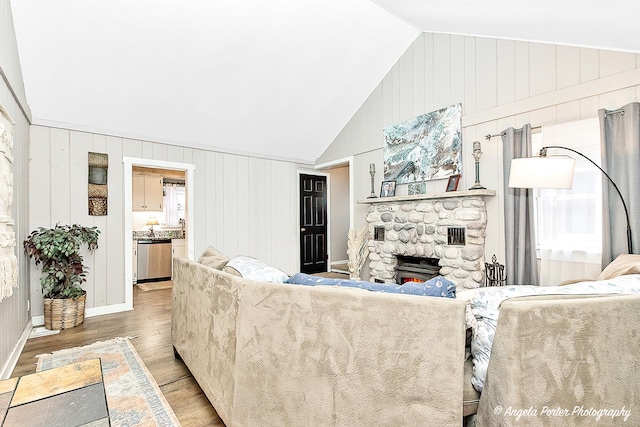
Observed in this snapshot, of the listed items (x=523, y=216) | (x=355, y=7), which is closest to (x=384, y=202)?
(x=523, y=216)

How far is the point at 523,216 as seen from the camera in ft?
10.6

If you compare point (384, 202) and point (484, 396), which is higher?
point (384, 202)

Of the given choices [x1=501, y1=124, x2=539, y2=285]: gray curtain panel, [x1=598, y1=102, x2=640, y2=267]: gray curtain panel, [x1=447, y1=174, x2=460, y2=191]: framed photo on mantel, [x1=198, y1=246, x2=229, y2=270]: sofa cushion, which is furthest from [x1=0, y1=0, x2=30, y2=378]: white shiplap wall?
[x1=598, y1=102, x2=640, y2=267]: gray curtain panel

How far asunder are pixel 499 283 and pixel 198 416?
10.1 feet

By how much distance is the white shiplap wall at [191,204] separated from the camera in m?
3.79

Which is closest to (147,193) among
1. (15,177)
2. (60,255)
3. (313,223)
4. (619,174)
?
(60,255)

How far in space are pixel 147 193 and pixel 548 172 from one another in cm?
Answer: 677

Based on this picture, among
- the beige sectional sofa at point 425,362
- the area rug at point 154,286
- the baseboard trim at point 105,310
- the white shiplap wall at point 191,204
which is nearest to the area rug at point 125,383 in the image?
the beige sectional sofa at point 425,362

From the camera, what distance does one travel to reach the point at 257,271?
1837 millimetres

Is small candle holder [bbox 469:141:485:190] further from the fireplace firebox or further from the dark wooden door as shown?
the dark wooden door

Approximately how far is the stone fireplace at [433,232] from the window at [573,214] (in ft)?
1.95

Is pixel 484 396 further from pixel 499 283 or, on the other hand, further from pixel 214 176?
pixel 214 176

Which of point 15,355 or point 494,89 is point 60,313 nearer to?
point 15,355

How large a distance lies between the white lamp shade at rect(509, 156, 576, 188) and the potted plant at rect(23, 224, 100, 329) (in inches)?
178
